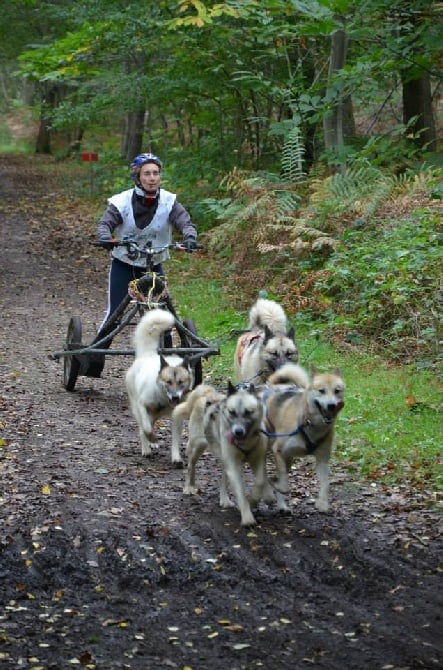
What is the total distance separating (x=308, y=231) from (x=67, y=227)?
13.0 m

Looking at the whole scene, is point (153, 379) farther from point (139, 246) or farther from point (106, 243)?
point (139, 246)

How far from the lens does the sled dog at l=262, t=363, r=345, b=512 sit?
6398mm

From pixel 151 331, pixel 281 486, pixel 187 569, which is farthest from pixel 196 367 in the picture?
pixel 187 569

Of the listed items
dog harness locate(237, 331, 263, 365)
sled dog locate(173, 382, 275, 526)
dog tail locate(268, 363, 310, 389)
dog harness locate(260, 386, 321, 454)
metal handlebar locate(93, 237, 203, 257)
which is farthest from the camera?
metal handlebar locate(93, 237, 203, 257)

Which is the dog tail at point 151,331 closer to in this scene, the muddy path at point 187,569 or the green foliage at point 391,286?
the muddy path at point 187,569

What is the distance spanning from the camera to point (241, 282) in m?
16.4

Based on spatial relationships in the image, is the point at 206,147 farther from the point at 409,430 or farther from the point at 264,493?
the point at 264,493

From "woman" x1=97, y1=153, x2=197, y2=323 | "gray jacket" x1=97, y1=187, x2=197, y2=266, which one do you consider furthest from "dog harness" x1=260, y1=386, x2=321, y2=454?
"gray jacket" x1=97, y1=187, x2=197, y2=266

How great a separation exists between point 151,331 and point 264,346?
1067mm

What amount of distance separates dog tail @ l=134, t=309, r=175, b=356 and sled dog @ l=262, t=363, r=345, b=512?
1977 mm

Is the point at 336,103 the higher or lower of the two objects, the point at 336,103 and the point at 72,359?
the higher

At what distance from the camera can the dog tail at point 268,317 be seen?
350 inches

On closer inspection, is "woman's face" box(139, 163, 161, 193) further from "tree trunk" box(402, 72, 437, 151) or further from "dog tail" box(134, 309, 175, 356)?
"tree trunk" box(402, 72, 437, 151)

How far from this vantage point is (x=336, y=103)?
15.5 meters
